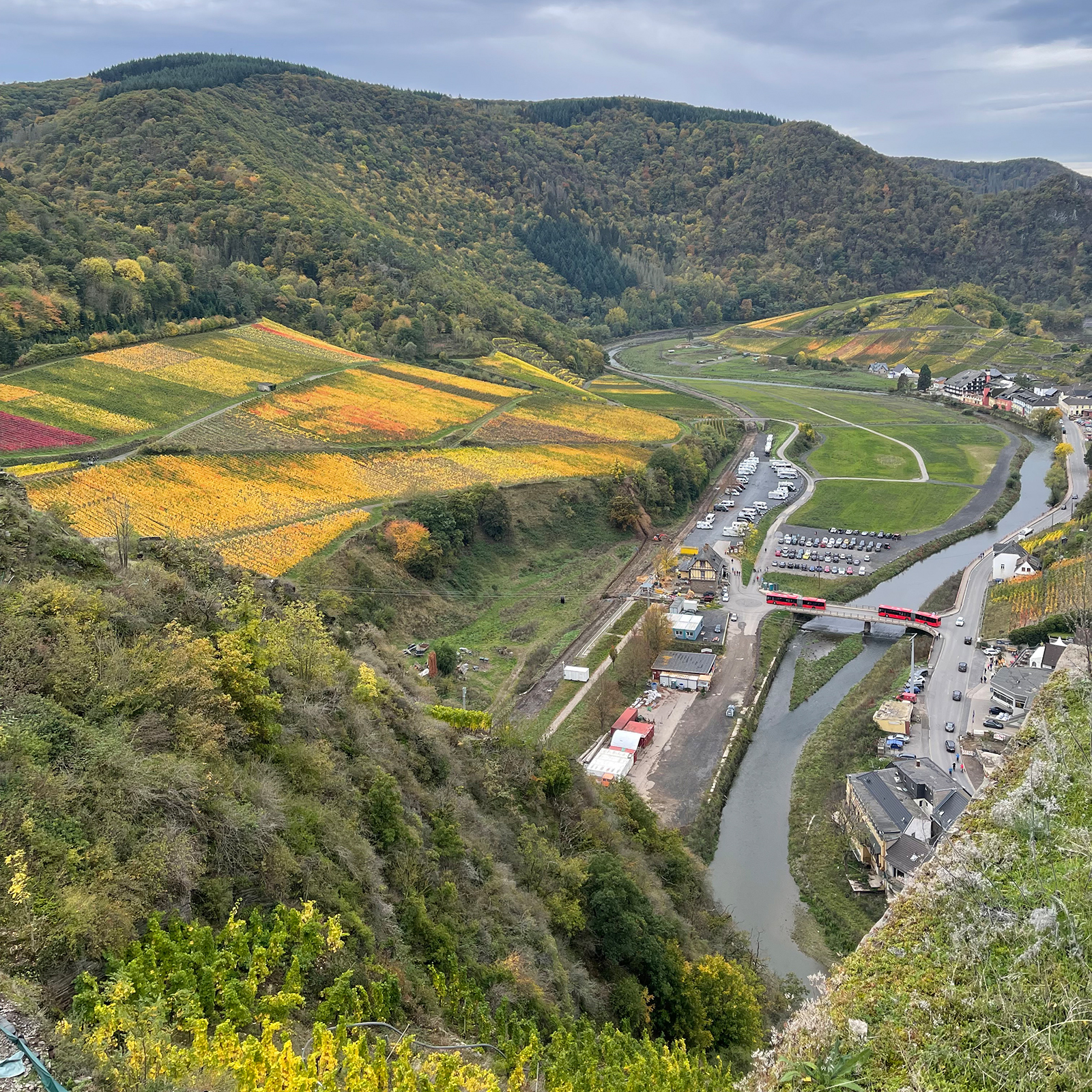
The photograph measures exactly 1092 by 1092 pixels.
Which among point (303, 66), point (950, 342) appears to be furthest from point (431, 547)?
point (303, 66)

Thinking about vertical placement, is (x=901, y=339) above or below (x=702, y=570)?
above

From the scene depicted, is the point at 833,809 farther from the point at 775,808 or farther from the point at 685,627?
the point at 685,627

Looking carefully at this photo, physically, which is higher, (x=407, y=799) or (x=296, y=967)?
(x=296, y=967)

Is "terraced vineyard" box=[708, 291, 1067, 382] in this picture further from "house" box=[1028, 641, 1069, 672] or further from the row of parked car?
"house" box=[1028, 641, 1069, 672]

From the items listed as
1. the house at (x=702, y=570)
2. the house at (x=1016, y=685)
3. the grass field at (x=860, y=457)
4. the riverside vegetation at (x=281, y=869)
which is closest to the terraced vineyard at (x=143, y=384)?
the riverside vegetation at (x=281, y=869)

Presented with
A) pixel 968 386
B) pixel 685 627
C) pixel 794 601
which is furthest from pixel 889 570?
pixel 968 386

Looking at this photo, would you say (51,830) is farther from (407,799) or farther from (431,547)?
(431,547)
